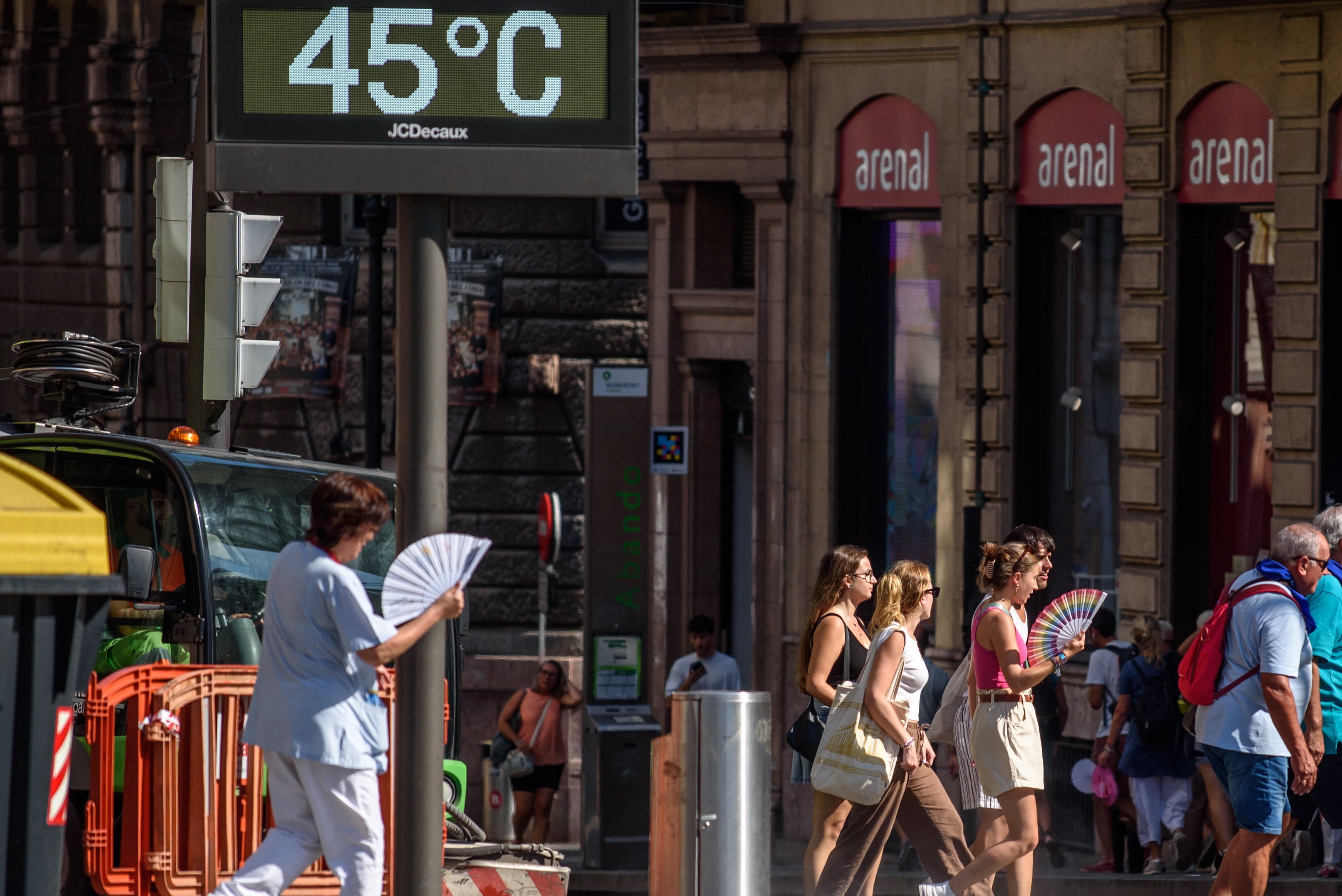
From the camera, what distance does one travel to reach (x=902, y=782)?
9367mm

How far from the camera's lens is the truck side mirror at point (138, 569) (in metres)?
9.77

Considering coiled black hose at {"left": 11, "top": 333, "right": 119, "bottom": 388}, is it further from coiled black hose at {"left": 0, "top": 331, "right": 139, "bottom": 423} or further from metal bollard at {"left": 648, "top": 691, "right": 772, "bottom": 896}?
metal bollard at {"left": 648, "top": 691, "right": 772, "bottom": 896}

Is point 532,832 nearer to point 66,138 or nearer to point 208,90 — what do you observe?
point 208,90

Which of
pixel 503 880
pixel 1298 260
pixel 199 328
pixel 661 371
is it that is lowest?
pixel 503 880

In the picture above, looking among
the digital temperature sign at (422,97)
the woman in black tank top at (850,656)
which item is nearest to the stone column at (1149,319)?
the woman in black tank top at (850,656)

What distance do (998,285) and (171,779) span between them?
34.4ft

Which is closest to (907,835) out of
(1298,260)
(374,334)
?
(1298,260)

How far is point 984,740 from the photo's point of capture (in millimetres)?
9336

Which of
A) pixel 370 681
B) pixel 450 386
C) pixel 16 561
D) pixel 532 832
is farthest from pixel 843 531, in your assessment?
pixel 16 561

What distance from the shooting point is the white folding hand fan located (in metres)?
6.94

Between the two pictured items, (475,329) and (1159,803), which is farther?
(475,329)

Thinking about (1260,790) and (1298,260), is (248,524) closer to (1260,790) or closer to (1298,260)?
(1260,790)

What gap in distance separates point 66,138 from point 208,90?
22.7 m

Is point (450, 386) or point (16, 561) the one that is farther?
point (450, 386)
